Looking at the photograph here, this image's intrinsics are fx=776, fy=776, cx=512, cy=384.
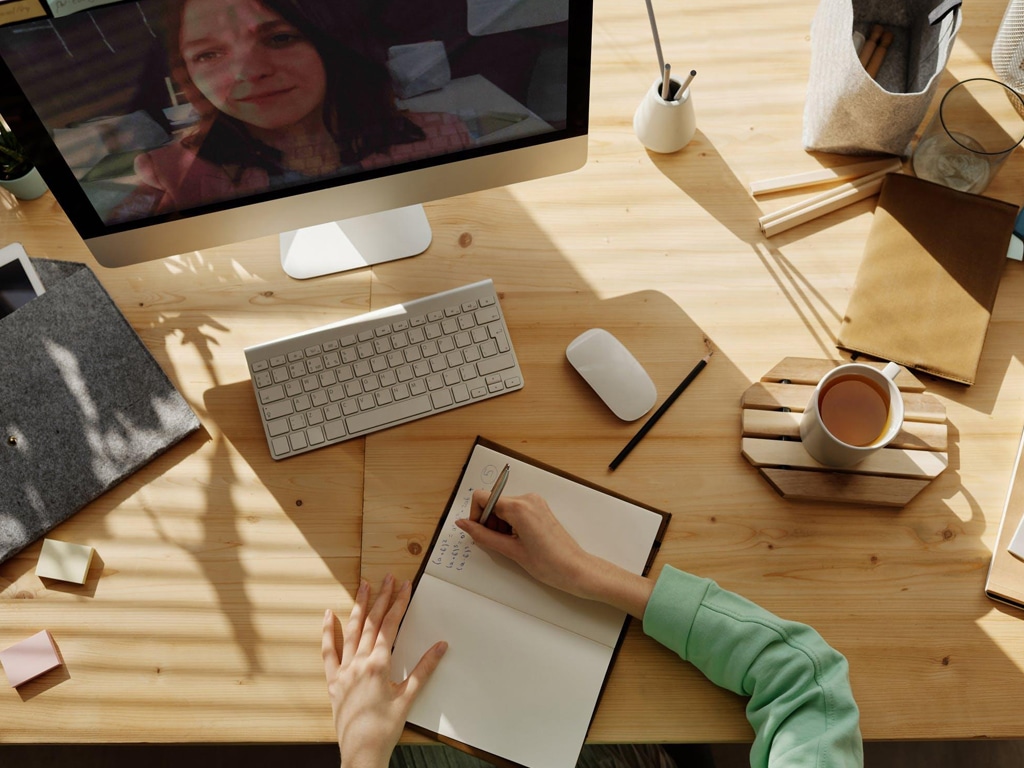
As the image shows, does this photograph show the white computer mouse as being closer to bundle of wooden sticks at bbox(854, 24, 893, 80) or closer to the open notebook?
the open notebook

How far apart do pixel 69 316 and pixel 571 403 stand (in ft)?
1.93

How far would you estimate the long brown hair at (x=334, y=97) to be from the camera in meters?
0.65

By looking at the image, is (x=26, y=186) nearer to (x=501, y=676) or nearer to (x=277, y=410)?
(x=277, y=410)

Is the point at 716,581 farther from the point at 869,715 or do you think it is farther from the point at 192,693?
the point at 192,693

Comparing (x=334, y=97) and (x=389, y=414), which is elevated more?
(x=334, y=97)

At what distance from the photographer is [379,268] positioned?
3.12 ft

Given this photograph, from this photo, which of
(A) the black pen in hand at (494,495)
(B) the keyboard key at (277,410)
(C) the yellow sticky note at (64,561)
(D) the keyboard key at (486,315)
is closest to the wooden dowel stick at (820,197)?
(D) the keyboard key at (486,315)

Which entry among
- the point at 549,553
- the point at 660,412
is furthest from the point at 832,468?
the point at 549,553

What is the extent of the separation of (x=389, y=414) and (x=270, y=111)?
0.33 meters

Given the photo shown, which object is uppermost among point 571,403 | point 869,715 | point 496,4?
point 496,4

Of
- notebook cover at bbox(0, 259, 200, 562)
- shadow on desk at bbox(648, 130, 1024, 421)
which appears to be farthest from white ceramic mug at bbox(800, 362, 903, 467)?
Result: notebook cover at bbox(0, 259, 200, 562)

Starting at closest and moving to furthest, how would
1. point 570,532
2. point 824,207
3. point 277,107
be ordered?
point 277,107, point 570,532, point 824,207

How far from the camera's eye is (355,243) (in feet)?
3.12

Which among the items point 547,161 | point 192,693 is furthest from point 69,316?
point 547,161
